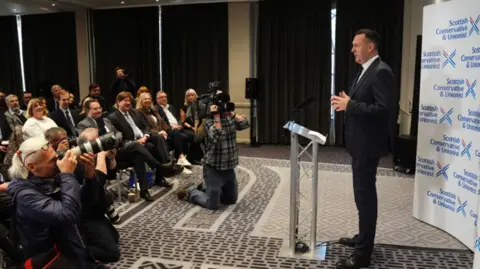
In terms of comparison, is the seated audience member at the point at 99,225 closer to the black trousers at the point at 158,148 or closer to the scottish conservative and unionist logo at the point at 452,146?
the black trousers at the point at 158,148

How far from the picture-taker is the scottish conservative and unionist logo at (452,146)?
321cm

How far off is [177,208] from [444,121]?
8.17 feet

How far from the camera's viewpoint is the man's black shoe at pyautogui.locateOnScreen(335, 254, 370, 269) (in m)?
2.86

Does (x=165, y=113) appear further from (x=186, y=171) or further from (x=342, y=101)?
(x=342, y=101)

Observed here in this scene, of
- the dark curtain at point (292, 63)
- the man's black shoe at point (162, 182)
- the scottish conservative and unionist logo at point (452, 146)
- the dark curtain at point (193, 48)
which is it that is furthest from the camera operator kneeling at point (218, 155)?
the dark curtain at point (193, 48)

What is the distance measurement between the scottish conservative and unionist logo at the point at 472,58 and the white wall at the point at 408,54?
2.95 meters

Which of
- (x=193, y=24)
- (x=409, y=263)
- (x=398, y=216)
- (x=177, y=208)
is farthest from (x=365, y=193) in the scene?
(x=193, y=24)

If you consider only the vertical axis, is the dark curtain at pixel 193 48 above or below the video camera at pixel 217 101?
above

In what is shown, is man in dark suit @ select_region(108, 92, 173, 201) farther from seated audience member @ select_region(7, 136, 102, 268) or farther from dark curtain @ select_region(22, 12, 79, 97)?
dark curtain @ select_region(22, 12, 79, 97)

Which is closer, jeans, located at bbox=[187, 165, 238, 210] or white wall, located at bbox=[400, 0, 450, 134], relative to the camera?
jeans, located at bbox=[187, 165, 238, 210]

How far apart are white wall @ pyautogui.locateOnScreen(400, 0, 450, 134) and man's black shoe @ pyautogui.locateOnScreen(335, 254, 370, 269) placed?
161 inches

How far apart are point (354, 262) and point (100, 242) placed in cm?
170

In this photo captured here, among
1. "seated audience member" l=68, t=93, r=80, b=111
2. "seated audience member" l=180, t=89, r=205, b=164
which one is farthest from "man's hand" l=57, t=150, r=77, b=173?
"seated audience member" l=68, t=93, r=80, b=111

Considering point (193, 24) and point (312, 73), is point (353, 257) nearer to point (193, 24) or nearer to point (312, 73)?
point (312, 73)
